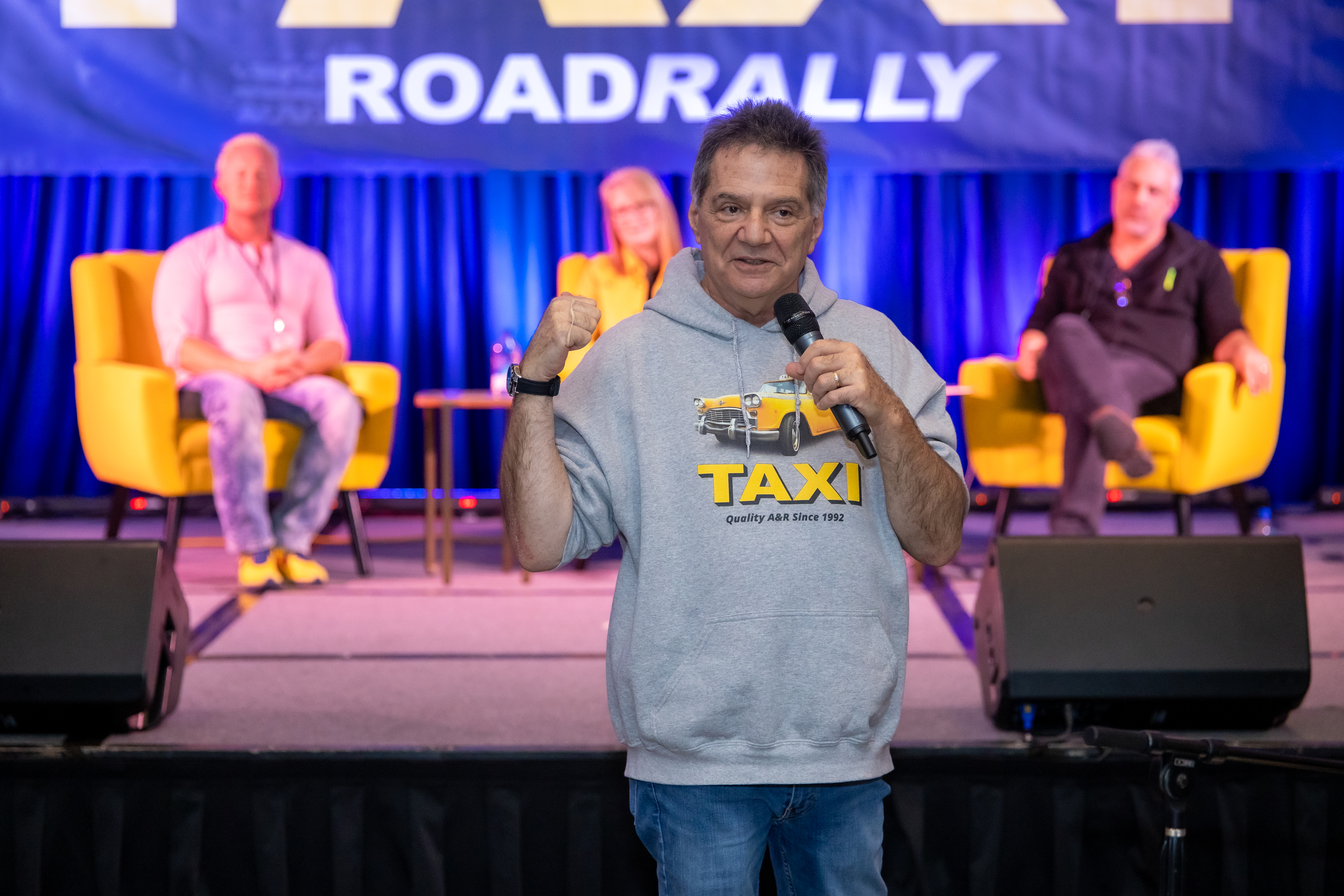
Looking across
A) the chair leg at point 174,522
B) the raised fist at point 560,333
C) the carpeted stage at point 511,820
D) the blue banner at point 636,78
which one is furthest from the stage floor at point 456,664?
the blue banner at point 636,78

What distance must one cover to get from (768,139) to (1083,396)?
235 cm

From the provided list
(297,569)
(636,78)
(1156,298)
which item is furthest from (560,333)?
(636,78)

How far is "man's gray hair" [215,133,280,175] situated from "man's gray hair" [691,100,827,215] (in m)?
2.73

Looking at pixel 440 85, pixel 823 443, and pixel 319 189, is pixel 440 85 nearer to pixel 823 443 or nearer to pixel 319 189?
pixel 319 189

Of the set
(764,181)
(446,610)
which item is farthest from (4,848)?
(764,181)

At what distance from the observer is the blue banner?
4066mm

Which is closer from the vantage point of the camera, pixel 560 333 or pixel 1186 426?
pixel 560 333

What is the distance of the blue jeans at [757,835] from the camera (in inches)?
44.8

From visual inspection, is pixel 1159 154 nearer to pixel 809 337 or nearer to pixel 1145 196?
A: pixel 1145 196

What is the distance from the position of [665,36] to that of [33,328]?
292 centimetres

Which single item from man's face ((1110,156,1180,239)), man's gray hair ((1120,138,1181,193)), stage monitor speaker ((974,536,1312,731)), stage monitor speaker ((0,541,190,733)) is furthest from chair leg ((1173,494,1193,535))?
stage monitor speaker ((0,541,190,733))

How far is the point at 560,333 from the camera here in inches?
43.9

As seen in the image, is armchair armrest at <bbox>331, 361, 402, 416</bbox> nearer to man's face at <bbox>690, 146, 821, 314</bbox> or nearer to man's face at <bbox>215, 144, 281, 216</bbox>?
man's face at <bbox>215, 144, 281, 216</bbox>

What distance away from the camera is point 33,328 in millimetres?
4984
